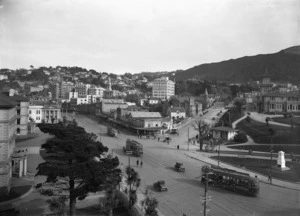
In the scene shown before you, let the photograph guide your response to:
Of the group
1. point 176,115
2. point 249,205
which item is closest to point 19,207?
point 249,205

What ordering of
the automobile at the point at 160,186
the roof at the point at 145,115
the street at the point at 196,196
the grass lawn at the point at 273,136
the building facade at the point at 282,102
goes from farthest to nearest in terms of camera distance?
the building facade at the point at 282,102
the roof at the point at 145,115
the grass lawn at the point at 273,136
the automobile at the point at 160,186
the street at the point at 196,196

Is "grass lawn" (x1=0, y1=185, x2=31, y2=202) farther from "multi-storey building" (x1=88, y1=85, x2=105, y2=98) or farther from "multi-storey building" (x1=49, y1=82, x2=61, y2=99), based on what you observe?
"multi-storey building" (x1=49, y1=82, x2=61, y2=99)

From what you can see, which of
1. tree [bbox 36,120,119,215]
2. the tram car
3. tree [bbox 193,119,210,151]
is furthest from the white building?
tree [bbox 36,120,119,215]

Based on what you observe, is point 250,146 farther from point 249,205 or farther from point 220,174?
point 249,205

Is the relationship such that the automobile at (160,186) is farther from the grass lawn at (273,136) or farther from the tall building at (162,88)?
the tall building at (162,88)

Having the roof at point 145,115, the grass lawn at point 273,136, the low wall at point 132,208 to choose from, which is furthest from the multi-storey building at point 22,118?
the grass lawn at point 273,136

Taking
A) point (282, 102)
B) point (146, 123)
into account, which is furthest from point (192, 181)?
point (282, 102)
